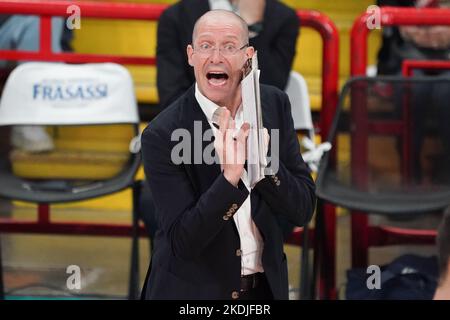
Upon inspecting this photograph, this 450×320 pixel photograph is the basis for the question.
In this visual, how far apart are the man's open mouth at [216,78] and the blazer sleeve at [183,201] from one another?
0.54 ft

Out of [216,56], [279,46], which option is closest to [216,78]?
[216,56]

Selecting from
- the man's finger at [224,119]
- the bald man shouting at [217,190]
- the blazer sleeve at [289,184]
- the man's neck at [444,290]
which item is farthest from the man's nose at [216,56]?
the man's neck at [444,290]

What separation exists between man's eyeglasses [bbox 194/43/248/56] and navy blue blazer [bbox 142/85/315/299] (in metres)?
0.15

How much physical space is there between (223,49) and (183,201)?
348mm

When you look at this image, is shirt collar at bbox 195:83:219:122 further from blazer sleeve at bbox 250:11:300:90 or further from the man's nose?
blazer sleeve at bbox 250:11:300:90

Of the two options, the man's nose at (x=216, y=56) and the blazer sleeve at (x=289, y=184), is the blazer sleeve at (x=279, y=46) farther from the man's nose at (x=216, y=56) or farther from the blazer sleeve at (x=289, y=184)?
the man's nose at (x=216, y=56)

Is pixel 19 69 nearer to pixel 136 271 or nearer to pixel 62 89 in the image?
pixel 62 89

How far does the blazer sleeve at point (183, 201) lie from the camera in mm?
2100

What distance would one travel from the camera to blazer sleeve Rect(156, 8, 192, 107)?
3.94 metres

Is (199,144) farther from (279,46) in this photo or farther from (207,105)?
(279,46)

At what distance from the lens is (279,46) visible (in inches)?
161

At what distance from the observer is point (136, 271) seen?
4.06 meters

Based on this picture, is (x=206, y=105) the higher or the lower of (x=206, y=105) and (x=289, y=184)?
the higher
